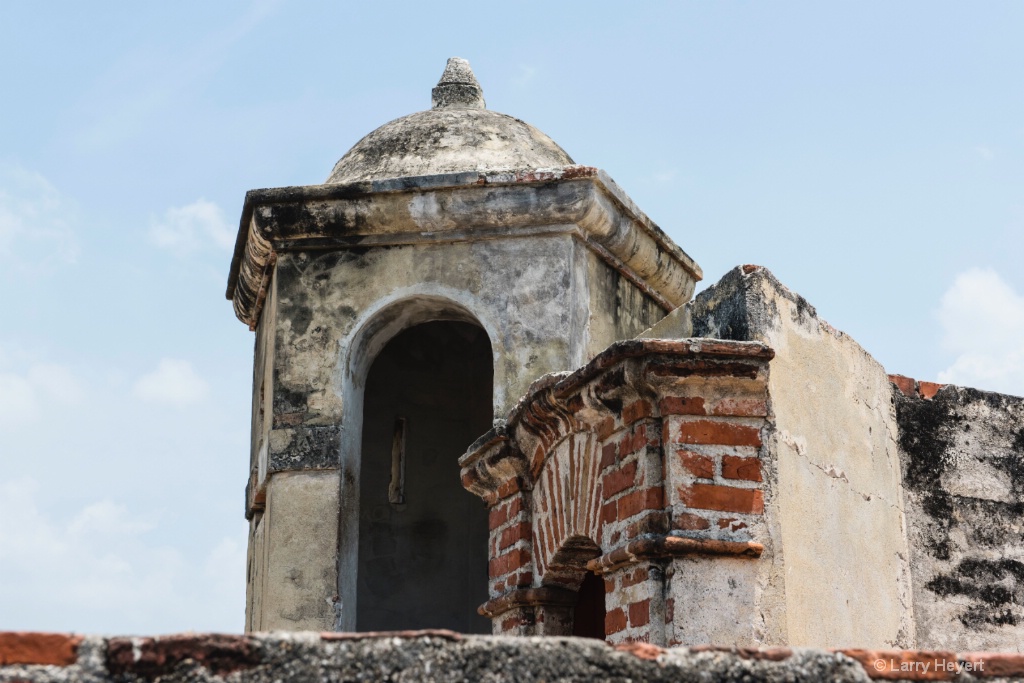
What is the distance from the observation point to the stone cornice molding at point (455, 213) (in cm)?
732

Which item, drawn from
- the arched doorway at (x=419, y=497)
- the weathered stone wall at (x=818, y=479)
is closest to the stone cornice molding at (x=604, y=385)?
the weathered stone wall at (x=818, y=479)

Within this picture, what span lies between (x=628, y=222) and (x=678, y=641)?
14.1 ft

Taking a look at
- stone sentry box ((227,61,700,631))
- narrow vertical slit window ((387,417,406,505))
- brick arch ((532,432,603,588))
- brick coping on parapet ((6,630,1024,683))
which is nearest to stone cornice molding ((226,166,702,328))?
stone sentry box ((227,61,700,631))

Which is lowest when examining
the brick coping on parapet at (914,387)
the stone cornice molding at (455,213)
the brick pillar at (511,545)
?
the brick pillar at (511,545)

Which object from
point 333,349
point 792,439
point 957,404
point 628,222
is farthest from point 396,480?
point 792,439

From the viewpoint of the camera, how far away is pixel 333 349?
761cm

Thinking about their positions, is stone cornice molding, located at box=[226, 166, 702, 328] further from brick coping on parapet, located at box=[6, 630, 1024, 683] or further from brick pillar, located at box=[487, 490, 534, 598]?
brick coping on parapet, located at box=[6, 630, 1024, 683]

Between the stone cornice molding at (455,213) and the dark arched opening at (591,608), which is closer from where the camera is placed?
the dark arched opening at (591,608)

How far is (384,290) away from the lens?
299 inches

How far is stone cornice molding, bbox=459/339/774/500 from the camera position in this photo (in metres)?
3.74

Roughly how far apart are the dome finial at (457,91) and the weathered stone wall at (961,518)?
14.6 ft

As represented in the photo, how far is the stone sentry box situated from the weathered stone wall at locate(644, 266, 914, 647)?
8.70 feet

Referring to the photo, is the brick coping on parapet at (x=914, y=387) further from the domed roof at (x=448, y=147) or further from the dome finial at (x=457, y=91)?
the dome finial at (x=457, y=91)

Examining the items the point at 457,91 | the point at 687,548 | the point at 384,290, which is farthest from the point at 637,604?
the point at 457,91
